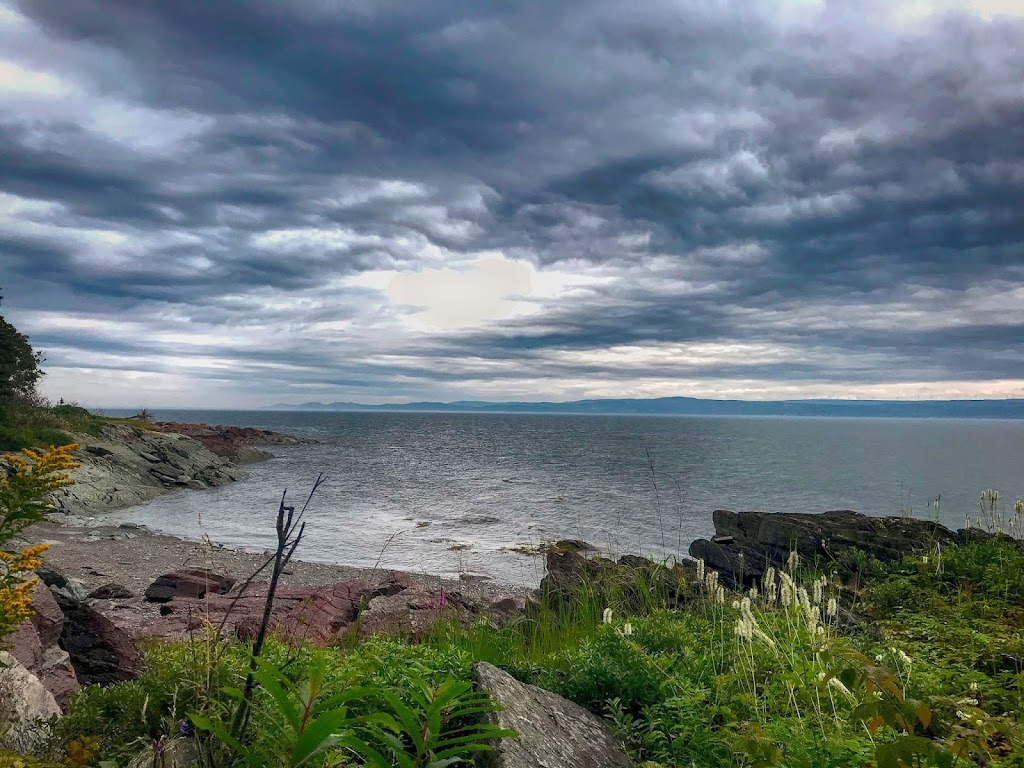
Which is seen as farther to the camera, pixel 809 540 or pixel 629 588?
pixel 809 540

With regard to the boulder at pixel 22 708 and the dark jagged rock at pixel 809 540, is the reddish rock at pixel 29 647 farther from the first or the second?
the dark jagged rock at pixel 809 540

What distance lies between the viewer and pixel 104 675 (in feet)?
19.0

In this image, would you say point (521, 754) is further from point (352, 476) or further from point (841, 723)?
point (352, 476)

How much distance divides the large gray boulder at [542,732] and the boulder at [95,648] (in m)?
3.87

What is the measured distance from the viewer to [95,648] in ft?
19.6

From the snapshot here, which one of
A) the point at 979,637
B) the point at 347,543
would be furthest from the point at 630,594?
the point at 347,543

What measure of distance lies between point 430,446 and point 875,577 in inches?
3511

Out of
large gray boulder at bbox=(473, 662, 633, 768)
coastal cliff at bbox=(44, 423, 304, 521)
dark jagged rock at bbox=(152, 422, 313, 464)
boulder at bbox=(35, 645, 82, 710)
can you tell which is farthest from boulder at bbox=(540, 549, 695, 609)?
dark jagged rock at bbox=(152, 422, 313, 464)

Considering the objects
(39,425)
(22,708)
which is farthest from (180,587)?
(39,425)

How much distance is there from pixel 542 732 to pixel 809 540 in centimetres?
1479

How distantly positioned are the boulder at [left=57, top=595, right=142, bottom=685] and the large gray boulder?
3.87 meters

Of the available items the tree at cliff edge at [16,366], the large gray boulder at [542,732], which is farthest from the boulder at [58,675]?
the tree at cliff edge at [16,366]

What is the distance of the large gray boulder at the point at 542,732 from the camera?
316cm

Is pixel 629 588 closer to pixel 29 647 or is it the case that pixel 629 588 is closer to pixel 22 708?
pixel 29 647
